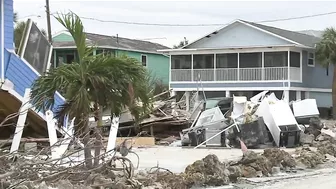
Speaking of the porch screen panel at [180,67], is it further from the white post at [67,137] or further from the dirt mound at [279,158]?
the white post at [67,137]

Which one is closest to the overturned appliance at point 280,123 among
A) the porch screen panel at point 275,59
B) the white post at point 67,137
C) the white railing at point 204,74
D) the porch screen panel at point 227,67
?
the white post at point 67,137

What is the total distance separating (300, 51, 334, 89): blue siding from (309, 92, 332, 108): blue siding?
1.97 ft

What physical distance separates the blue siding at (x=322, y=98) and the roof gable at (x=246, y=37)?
3648mm

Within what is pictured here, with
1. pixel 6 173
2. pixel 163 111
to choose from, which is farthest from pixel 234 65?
pixel 6 173

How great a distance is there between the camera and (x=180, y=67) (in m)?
42.4

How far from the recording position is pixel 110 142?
45.1ft

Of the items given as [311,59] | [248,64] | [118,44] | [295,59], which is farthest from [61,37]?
[311,59]

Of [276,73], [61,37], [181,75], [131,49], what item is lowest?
[181,75]

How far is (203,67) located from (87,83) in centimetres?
3150

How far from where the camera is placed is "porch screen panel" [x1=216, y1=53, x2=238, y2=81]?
39.9 meters

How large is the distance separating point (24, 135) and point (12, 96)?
3.96 meters

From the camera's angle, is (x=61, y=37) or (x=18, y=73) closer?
(x=18, y=73)

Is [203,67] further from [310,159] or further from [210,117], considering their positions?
[310,159]

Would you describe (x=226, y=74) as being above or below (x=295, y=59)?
below
